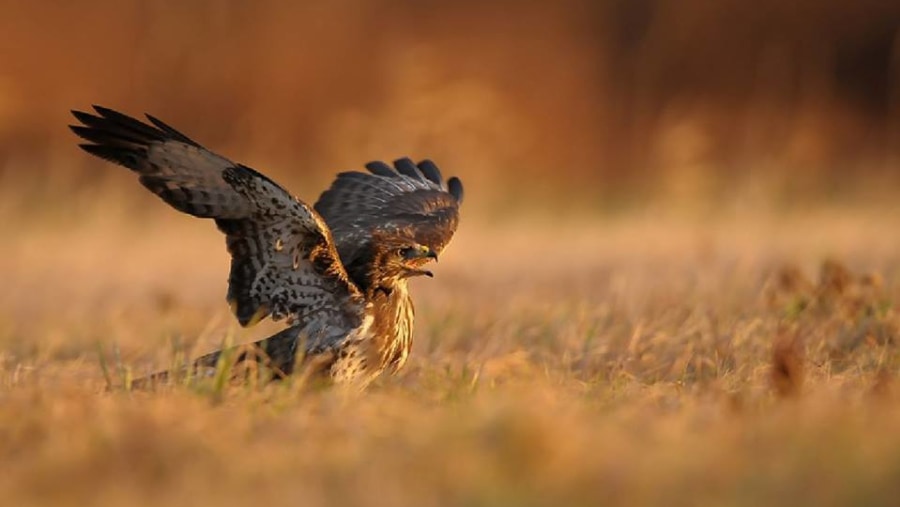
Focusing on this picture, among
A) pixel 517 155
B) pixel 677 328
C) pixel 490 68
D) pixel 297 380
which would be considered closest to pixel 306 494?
pixel 297 380

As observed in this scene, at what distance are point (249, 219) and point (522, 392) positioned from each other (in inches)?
62.2

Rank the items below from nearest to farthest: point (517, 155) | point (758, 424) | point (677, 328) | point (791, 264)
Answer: point (758, 424) → point (677, 328) → point (791, 264) → point (517, 155)

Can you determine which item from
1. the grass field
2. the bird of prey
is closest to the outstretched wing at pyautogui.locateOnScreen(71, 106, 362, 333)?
the bird of prey

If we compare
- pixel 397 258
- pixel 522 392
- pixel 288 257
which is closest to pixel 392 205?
pixel 397 258

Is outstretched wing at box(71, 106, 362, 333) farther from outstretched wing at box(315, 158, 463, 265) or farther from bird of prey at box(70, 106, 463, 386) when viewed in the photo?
outstretched wing at box(315, 158, 463, 265)

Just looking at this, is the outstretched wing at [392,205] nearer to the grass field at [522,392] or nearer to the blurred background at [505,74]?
the grass field at [522,392]

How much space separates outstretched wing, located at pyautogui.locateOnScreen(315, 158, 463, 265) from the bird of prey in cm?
4

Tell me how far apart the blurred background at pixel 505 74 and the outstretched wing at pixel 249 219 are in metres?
9.73

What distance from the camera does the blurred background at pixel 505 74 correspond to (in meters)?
17.5

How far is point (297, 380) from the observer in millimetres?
5219

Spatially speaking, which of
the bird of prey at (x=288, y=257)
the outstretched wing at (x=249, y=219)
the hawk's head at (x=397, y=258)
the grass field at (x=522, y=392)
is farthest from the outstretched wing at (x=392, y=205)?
the grass field at (x=522, y=392)

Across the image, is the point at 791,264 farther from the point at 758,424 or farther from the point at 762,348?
the point at 758,424

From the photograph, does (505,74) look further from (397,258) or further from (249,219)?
(249,219)

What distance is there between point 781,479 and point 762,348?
2.88m
